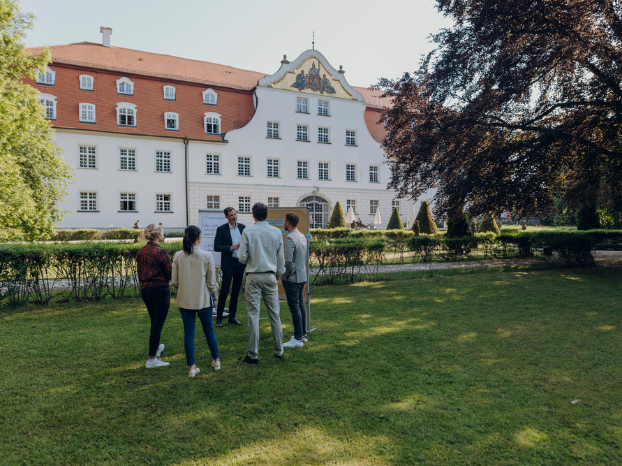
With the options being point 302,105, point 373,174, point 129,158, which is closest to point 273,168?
point 302,105

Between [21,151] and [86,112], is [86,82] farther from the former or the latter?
[21,151]

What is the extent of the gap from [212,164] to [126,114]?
7.29m

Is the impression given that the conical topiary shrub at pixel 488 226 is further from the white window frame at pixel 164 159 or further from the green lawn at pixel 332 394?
the white window frame at pixel 164 159

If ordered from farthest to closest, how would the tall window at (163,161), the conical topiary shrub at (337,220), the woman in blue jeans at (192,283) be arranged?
the conical topiary shrub at (337,220)
the tall window at (163,161)
the woman in blue jeans at (192,283)

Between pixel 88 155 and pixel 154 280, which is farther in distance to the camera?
pixel 88 155

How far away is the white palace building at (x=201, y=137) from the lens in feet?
93.1

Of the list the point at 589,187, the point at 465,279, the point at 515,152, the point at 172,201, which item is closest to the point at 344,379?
the point at 465,279

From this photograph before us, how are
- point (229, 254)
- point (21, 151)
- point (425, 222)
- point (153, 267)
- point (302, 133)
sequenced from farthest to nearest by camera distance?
point (302, 133), point (425, 222), point (21, 151), point (229, 254), point (153, 267)

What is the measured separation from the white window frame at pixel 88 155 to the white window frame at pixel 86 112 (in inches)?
74.7

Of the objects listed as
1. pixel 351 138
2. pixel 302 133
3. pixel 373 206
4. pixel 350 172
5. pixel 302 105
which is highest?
pixel 302 105

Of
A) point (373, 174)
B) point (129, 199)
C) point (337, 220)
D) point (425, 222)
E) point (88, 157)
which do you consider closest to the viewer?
point (425, 222)

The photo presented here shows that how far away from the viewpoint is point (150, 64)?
32.5 meters

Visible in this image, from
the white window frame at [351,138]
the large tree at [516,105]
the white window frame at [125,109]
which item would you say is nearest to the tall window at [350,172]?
the white window frame at [351,138]

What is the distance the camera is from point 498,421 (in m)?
3.53
